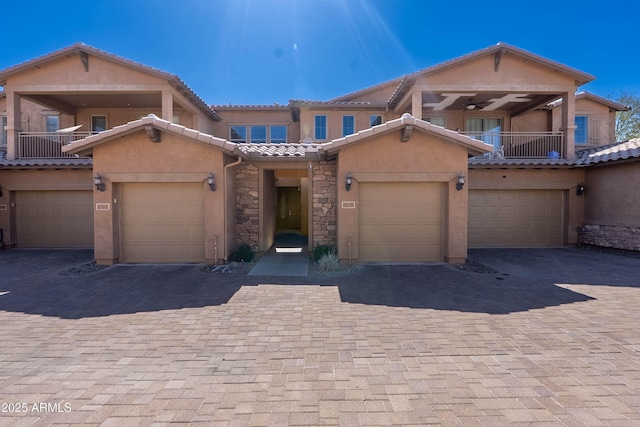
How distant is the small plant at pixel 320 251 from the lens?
9359 mm

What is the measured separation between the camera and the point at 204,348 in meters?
4.17

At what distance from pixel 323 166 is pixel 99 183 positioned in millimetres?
6787

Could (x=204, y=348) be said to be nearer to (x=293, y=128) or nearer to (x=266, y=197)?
(x=266, y=197)

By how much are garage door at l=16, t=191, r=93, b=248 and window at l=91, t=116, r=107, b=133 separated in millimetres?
4435

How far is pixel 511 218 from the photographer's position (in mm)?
12500

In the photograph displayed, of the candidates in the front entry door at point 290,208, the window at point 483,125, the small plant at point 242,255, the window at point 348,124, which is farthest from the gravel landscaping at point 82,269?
the window at point 483,125

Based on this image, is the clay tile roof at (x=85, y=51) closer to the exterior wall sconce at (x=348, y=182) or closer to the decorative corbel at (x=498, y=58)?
the exterior wall sconce at (x=348, y=182)

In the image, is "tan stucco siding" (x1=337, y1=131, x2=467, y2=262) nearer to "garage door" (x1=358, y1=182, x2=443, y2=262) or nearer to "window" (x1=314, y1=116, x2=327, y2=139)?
"garage door" (x1=358, y1=182, x2=443, y2=262)

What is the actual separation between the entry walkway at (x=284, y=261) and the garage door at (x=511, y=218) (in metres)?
7.03

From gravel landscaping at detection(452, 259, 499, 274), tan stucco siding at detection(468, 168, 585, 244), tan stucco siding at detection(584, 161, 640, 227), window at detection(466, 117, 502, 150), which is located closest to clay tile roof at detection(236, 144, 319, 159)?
gravel landscaping at detection(452, 259, 499, 274)

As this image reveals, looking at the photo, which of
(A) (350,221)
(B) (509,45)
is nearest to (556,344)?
(A) (350,221)

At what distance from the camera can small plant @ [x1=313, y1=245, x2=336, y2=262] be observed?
936 centimetres

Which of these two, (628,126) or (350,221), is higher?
(628,126)

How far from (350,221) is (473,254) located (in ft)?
17.0
